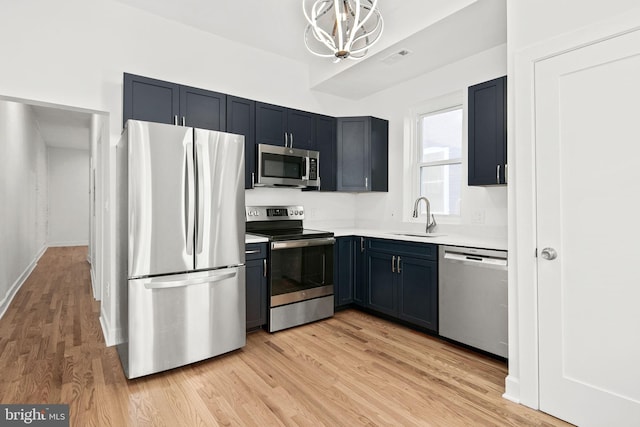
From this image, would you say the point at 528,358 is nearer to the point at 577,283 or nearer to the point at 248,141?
the point at 577,283

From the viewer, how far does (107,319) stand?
3131 mm

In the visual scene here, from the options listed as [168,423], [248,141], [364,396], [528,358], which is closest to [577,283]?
[528,358]

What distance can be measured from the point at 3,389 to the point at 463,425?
9.29 ft

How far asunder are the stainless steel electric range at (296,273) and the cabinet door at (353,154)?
0.91 meters

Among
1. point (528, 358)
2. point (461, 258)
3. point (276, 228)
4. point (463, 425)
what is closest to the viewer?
point (463, 425)

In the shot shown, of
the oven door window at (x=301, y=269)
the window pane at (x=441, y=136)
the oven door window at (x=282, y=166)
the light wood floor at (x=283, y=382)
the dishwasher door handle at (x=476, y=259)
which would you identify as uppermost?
the window pane at (x=441, y=136)

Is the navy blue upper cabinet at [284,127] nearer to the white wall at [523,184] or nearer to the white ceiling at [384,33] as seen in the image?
the white ceiling at [384,33]

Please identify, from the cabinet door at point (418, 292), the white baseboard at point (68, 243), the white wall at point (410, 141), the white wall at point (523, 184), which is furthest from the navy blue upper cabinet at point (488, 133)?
the white baseboard at point (68, 243)

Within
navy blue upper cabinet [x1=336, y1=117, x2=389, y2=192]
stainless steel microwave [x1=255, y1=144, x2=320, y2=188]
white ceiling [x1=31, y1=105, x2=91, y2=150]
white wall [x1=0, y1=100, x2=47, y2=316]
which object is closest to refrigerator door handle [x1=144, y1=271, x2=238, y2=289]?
stainless steel microwave [x1=255, y1=144, x2=320, y2=188]

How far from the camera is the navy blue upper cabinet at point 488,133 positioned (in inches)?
106

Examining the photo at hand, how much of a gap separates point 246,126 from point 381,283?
Result: 7.04 feet

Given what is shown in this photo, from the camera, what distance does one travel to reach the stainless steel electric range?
3.19 metres

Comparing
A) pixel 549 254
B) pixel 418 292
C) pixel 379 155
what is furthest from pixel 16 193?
pixel 549 254

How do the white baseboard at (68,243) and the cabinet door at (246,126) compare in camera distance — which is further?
the white baseboard at (68,243)
